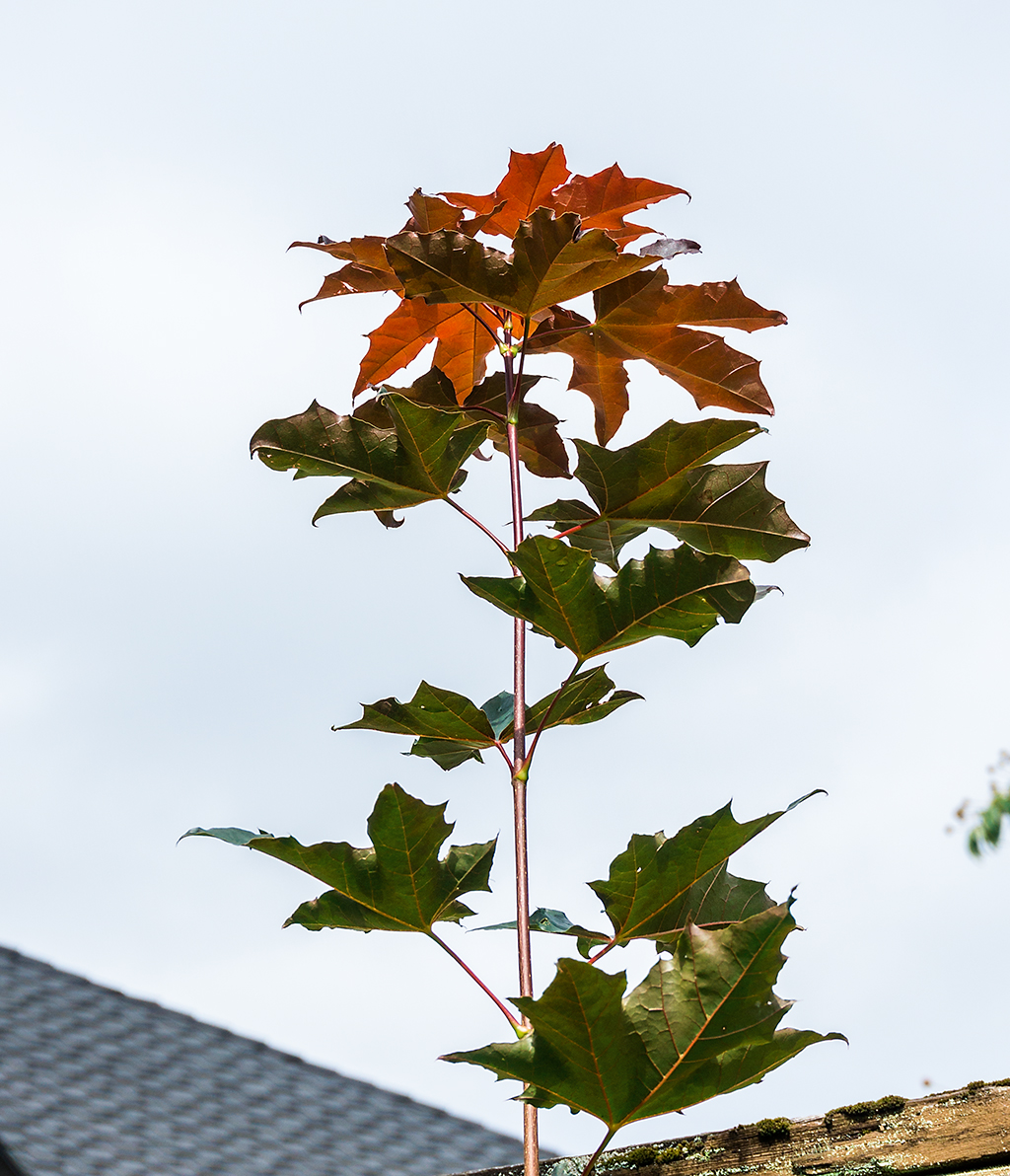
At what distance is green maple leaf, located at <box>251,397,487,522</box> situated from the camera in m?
0.91

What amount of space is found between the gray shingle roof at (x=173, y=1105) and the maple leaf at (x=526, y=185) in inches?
139

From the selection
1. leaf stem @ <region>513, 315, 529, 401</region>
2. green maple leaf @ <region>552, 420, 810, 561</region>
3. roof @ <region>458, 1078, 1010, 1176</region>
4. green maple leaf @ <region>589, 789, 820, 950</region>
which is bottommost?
roof @ <region>458, 1078, 1010, 1176</region>

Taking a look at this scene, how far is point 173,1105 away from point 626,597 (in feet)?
15.7

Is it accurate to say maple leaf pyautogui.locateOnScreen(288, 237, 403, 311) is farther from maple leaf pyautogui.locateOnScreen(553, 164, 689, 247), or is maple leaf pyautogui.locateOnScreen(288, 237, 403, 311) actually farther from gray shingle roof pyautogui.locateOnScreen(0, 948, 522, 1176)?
gray shingle roof pyautogui.locateOnScreen(0, 948, 522, 1176)

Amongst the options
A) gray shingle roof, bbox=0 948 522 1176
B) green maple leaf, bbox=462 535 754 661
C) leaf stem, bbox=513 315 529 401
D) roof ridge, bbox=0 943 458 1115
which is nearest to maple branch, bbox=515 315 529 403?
leaf stem, bbox=513 315 529 401

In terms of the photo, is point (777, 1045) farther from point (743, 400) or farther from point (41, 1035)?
point (41, 1035)

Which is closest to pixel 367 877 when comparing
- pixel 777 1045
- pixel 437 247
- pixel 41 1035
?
pixel 777 1045

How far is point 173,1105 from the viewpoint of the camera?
15.7 ft

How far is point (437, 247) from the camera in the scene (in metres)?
0.95

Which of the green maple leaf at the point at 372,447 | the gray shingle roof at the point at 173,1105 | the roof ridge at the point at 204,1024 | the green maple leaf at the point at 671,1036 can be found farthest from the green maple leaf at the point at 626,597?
the roof ridge at the point at 204,1024

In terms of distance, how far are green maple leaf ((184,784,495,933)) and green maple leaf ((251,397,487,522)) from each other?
295 mm

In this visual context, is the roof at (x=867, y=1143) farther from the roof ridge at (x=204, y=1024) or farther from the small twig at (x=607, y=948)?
the roof ridge at (x=204, y=1024)

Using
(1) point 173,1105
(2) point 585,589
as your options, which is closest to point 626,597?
(2) point 585,589

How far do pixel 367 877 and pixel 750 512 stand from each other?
42 centimetres
